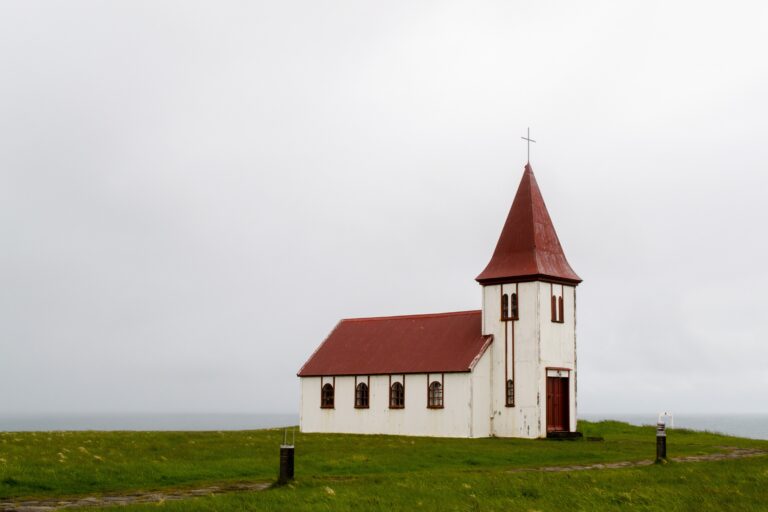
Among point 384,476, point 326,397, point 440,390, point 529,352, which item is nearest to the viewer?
point 384,476

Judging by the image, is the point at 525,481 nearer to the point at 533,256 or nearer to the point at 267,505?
the point at 267,505

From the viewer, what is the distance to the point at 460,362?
48000 millimetres

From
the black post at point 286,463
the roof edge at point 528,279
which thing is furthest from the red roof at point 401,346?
the black post at point 286,463

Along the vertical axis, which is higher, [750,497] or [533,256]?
[533,256]

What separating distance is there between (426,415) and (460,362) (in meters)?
3.58

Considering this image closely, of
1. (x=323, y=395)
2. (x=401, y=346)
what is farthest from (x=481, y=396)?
(x=323, y=395)

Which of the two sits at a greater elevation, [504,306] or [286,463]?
[504,306]

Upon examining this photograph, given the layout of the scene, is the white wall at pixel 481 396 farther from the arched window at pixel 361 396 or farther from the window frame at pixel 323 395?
the window frame at pixel 323 395

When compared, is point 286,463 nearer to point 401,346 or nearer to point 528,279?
point 528,279

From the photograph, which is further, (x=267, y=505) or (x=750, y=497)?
(x=750, y=497)

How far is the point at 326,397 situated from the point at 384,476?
31.6 meters

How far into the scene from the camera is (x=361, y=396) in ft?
173

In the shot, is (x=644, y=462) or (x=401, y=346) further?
(x=401, y=346)

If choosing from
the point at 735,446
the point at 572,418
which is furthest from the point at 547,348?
the point at 735,446
